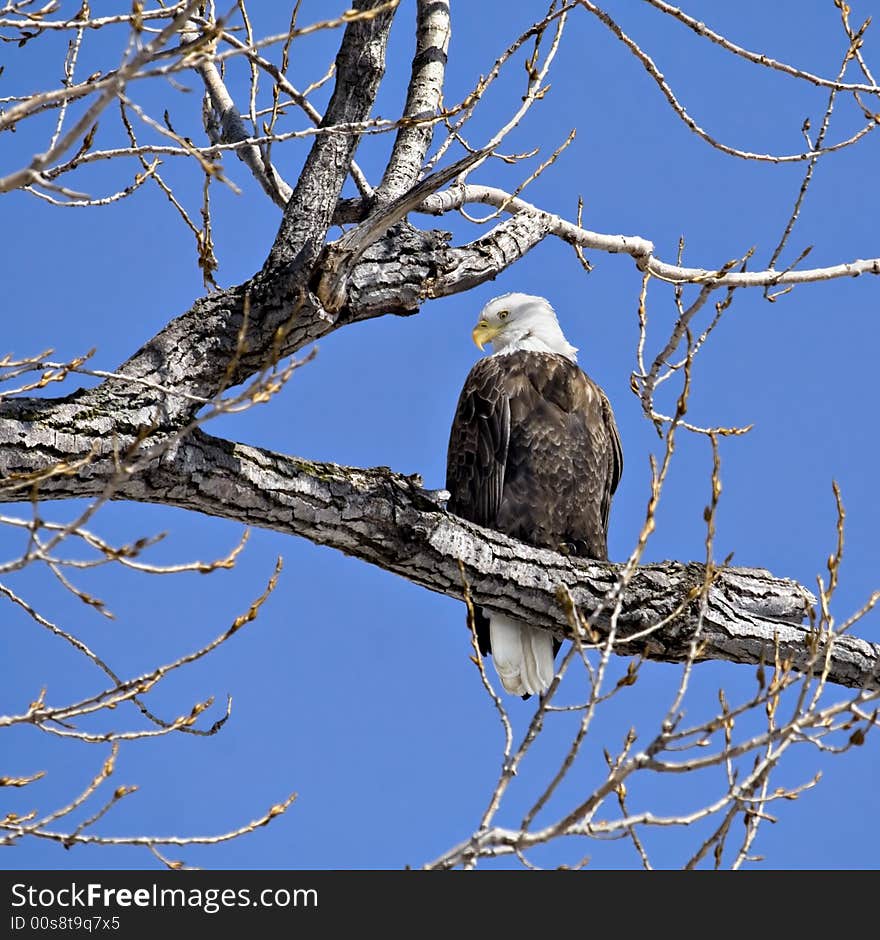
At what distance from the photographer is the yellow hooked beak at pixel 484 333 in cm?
599

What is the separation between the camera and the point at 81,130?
184 cm

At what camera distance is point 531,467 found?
16.8 ft

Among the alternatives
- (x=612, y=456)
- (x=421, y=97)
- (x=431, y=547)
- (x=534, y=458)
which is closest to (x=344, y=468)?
(x=431, y=547)

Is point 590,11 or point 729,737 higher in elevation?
point 590,11

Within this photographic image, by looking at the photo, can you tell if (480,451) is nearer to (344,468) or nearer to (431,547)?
(431,547)

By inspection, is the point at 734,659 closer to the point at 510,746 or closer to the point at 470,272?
the point at 470,272

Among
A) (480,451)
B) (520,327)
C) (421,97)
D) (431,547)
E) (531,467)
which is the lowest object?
(431,547)

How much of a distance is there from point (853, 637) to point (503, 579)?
127cm

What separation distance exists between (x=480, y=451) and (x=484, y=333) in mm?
998

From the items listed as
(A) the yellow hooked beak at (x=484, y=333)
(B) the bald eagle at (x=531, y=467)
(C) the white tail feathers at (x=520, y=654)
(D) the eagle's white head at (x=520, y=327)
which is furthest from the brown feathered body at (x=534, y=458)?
(A) the yellow hooked beak at (x=484, y=333)

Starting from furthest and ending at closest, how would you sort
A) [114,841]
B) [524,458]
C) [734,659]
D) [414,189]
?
[524,458]
[734,659]
[414,189]
[114,841]

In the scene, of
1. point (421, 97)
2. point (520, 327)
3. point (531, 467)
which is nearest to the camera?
point (421, 97)

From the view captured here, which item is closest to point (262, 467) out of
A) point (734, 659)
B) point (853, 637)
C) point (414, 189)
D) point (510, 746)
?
point (414, 189)

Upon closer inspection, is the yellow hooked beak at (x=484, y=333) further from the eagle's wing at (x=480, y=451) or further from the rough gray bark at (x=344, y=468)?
the rough gray bark at (x=344, y=468)
